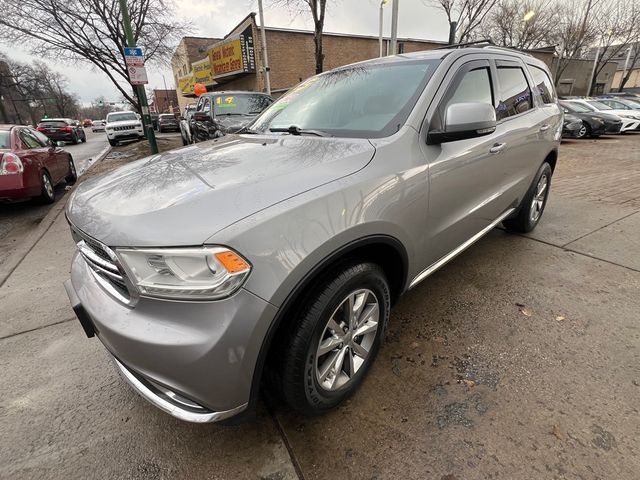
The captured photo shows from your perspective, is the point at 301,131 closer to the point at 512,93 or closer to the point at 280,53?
the point at 512,93

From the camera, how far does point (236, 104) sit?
8.64 metres

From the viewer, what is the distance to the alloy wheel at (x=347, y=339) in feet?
5.70

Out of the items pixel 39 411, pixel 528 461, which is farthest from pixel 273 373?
pixel 39 411

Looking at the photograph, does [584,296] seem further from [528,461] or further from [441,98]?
[441,98]

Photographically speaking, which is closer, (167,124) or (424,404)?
(424,404)

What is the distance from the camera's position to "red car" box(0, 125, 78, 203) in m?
5.37

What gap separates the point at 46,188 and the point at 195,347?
21.7 feet

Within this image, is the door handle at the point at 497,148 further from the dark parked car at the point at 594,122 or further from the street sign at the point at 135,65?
the dark parked car at the point at 594,122

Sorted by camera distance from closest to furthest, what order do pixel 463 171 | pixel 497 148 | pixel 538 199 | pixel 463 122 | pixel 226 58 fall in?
pixel 463 122
pixel 463 171
pixel 497 148
pixel 538 199
pixel 226 58

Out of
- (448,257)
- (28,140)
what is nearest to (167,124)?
(28,140)

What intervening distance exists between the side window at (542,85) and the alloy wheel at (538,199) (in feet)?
2.69

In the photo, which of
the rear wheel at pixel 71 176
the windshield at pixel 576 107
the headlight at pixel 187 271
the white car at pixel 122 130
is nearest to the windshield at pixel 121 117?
the white car at pixel 122 130

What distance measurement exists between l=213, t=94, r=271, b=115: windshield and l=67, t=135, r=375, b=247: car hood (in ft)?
22.3

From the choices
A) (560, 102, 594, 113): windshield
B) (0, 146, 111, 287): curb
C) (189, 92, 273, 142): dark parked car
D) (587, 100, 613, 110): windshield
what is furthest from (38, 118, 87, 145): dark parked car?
(587, 100, 613, 110): windshield
